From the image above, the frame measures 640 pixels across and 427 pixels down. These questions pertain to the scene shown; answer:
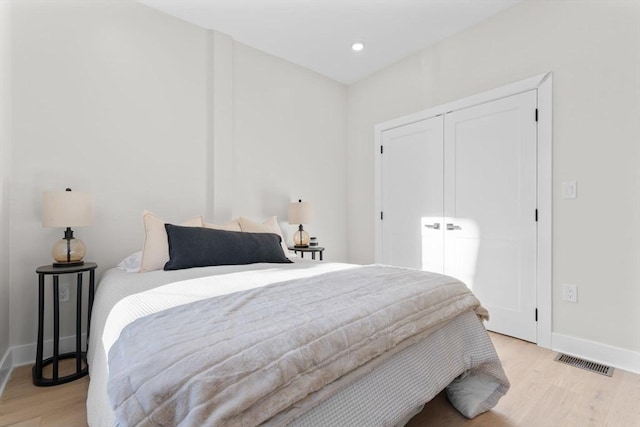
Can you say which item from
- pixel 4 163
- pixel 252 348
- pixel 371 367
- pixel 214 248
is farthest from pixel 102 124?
pixel 371 367

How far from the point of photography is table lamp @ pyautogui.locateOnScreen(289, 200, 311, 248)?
Answer: 3244 millimetres

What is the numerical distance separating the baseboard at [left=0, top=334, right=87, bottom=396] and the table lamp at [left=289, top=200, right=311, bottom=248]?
1898mm

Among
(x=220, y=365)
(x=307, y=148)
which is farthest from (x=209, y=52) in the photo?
(x=220, y=365)

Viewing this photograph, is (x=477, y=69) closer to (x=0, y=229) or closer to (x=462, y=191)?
(x=462, y=191)

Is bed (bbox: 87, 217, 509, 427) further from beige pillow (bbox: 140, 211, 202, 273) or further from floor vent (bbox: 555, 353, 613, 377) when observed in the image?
floor vent (bbox: 555, 353, 613, 377)

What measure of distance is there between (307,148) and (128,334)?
9.97 feet

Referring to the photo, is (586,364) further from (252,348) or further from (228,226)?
(228,226)

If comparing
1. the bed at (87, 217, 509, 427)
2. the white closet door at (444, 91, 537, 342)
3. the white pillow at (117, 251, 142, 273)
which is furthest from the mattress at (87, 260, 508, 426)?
the white closet door at (444, 91, 537, 342)

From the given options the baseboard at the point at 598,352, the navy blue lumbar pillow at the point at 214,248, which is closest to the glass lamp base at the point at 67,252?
the navy blue lumbar pillow at the point at 214,248

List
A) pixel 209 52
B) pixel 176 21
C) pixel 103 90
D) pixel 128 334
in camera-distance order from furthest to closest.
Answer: pixel 209 52 → pixel 176 21 → pixel 103 90 → pixel 128 334

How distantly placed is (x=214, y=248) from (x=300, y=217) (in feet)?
4.05

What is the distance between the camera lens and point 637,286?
1.99 m

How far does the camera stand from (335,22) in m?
2.82

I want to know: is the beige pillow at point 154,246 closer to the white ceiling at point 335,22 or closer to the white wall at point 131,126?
the white wall at point 131,126
